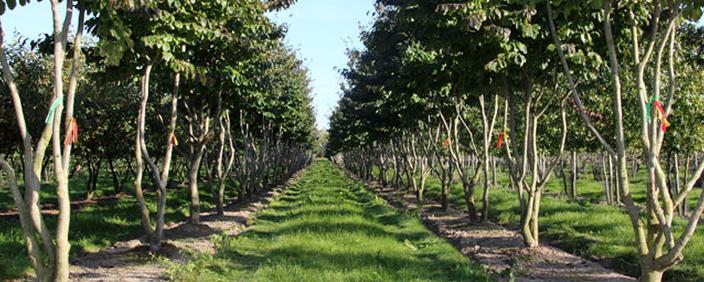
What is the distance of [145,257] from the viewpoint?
9133mm

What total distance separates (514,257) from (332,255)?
2.84m

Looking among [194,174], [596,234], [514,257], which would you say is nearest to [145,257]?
[194,174]

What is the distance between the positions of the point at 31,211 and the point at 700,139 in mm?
15803

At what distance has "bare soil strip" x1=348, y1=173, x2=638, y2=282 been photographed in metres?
8.20

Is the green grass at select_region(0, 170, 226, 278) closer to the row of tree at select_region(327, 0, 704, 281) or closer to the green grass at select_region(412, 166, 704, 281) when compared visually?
the row of tree at select_region(327, 0, 704, 281)

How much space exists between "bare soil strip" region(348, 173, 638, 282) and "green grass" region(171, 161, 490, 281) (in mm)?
467

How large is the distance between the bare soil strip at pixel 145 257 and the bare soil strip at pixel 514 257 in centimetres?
445

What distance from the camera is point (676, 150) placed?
16.1 m

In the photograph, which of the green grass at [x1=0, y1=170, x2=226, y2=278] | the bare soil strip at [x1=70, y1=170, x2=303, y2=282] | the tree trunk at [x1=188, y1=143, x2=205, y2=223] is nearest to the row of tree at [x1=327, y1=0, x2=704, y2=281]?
the tree trunk at [x1=188, y1=143, x2=205, y2=223]

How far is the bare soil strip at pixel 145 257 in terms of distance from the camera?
7.92m

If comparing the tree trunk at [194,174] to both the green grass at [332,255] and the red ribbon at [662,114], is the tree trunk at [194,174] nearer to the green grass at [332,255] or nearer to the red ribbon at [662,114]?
the green grass at [332,255]

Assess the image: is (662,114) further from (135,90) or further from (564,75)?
(135,90)

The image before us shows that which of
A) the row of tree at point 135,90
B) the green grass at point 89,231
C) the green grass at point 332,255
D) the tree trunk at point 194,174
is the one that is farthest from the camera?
the tree trunk at point 194,174

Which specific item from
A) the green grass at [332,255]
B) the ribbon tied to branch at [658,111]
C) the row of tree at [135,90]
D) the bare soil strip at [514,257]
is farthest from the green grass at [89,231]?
the ribbon tied to branch at [658,111]
